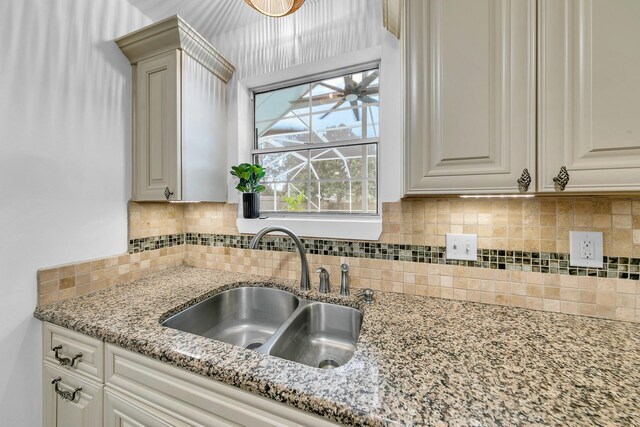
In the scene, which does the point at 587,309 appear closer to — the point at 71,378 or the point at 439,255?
the point at 439,255

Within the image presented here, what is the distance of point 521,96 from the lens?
76 cm

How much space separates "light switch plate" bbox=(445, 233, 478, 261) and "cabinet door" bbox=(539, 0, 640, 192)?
0.41 m

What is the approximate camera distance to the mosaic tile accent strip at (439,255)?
3.06ft

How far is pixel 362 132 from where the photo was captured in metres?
1.47

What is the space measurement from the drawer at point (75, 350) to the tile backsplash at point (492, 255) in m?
0.16

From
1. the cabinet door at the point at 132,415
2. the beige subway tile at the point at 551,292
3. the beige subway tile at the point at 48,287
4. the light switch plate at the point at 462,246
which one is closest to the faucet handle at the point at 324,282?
the light switch plate at the point at 462,246

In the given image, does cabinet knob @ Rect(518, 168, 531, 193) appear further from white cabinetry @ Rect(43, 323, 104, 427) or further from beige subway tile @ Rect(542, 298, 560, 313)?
white cabinetry @ Rect(43, 323, 104, 427)

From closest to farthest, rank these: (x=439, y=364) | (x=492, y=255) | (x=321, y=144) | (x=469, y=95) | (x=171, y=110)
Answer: (x=439, y=364) → (x=469, y=95) → (x=492, y=255) → (x=171, y=110) → (x=321, y=144)

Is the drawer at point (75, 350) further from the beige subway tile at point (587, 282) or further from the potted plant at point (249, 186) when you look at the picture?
the beige subway tile at point (587, 282)

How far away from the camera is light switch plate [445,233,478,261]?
3.60 feet

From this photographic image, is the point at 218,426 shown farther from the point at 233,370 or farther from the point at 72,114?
the point at 72,114

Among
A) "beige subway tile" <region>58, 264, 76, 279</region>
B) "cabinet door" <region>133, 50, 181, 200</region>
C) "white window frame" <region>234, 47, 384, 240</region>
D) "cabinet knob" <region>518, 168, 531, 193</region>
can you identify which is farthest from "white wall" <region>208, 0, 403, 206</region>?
"beige subway tile" <region>58, 264, 76, 279</region>

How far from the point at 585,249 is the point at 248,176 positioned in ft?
5.05

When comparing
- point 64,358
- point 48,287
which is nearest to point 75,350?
point 64,358
